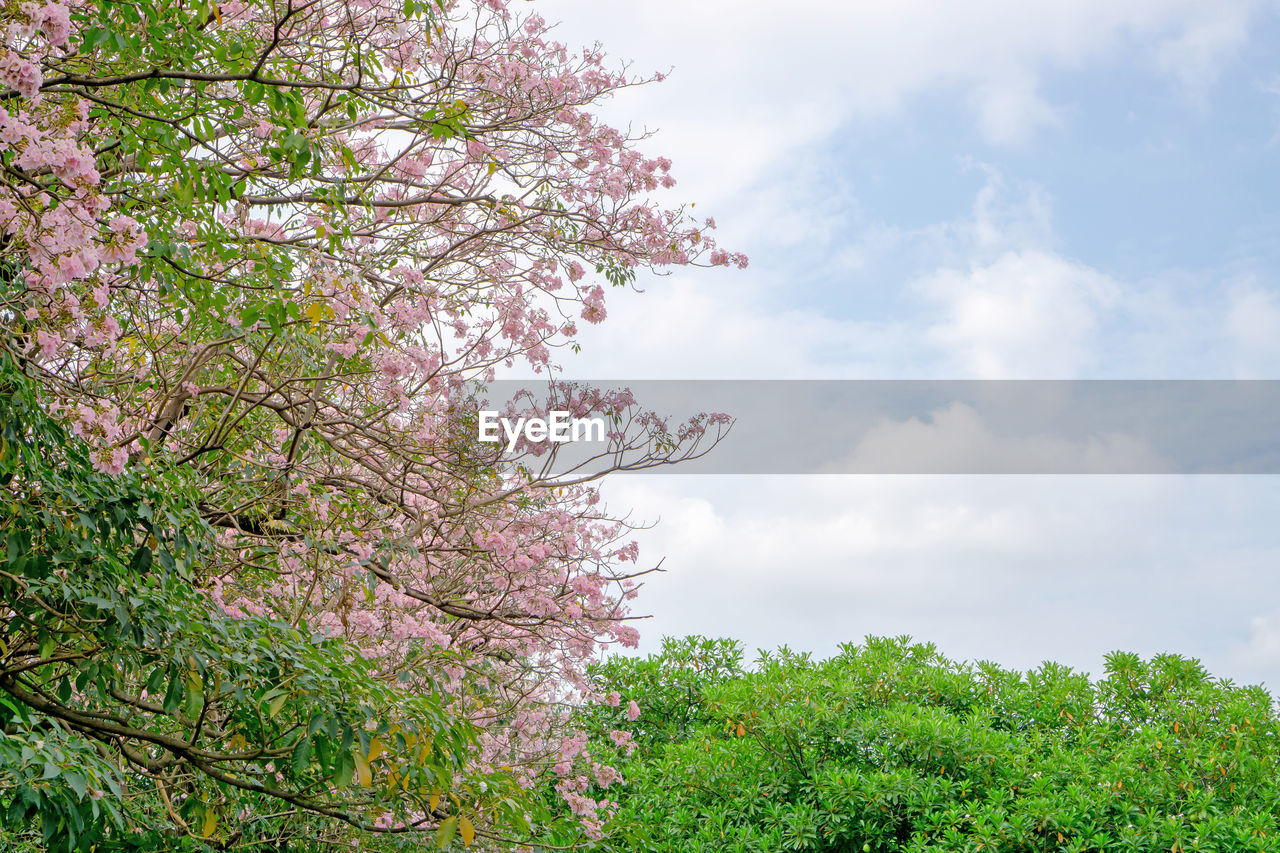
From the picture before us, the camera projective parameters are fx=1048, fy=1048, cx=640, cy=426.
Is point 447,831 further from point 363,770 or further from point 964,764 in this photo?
point 964,764

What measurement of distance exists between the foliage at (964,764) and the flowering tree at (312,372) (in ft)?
3.70

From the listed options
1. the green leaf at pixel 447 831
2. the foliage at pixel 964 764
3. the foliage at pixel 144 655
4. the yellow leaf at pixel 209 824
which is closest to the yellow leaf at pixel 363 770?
the foliage at pixel 144 655

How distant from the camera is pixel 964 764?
7.82 meters

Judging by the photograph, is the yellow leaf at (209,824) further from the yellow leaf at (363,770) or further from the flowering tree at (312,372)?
the yellow leaf at (363,770)

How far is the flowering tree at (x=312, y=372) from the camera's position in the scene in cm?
364

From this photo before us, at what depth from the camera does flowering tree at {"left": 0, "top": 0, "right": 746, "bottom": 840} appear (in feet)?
12.0

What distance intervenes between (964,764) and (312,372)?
5.63 meters

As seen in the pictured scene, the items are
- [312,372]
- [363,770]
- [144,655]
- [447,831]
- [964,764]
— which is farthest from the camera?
[964,764]

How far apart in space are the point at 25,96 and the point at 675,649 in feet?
27.8

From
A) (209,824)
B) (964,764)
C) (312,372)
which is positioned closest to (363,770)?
(209,824)

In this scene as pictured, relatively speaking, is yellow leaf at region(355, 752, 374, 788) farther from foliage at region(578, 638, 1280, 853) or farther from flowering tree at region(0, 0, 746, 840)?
foliage at region(578, 638, 1280, 853)

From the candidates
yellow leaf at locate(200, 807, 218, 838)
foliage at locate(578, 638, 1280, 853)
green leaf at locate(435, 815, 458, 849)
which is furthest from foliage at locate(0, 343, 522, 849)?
foliage at locate(578, 638, 1280, 853)

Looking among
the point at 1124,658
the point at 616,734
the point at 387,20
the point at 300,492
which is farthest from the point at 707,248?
the point at 1124,658

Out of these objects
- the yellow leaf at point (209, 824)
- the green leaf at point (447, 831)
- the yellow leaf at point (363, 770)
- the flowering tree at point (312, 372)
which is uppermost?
the flowering tree at point (312, 372)
